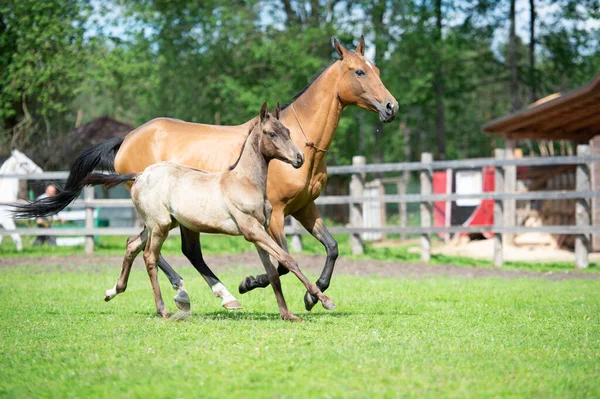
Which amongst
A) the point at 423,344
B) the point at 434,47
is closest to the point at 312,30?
the point at 434,47

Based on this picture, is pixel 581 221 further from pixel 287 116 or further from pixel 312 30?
pixel 312 30

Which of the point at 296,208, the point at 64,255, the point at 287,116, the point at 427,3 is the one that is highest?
the point at 427,3

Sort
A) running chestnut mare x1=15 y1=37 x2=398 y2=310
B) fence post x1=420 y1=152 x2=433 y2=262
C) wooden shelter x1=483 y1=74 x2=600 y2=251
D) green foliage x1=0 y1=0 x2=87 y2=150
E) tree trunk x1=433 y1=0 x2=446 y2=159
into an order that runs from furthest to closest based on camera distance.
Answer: tree trunk x1=433 y1=0 x2=446 y2=159
green foliage x1=0 y1=0 x2=87 y2=150
wooden shelter x1=483 y1=74 x2=600 y2=251
fence post x1=420 y1=152 x2=433 y2=262
running chestnut mare x1=15 y1=37 x2=398 y2=310

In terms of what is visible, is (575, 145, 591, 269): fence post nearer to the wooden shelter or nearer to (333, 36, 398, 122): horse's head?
the wooden shelter

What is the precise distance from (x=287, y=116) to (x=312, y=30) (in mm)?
22091

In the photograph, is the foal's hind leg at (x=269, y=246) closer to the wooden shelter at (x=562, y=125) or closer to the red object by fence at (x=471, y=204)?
the wooden shelter at (x=562, y=125)

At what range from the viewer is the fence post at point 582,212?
1447cm

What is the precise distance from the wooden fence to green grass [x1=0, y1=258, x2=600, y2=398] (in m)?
Answer: 4.48

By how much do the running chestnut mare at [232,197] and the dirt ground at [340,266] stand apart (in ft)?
19.5

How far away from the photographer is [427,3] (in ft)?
111

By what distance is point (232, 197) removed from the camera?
7457 mm

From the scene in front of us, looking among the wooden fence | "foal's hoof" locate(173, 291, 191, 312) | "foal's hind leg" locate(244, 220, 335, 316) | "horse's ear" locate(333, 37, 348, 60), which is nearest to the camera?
"foal's hind leg" locate(244, 220, 335, 316)

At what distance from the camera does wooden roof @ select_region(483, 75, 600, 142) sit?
1602 centimetres

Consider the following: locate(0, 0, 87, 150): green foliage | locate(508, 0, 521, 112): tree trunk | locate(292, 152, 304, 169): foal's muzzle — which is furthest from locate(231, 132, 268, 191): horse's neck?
locate(508, 0, 521, 112): tree trunk
